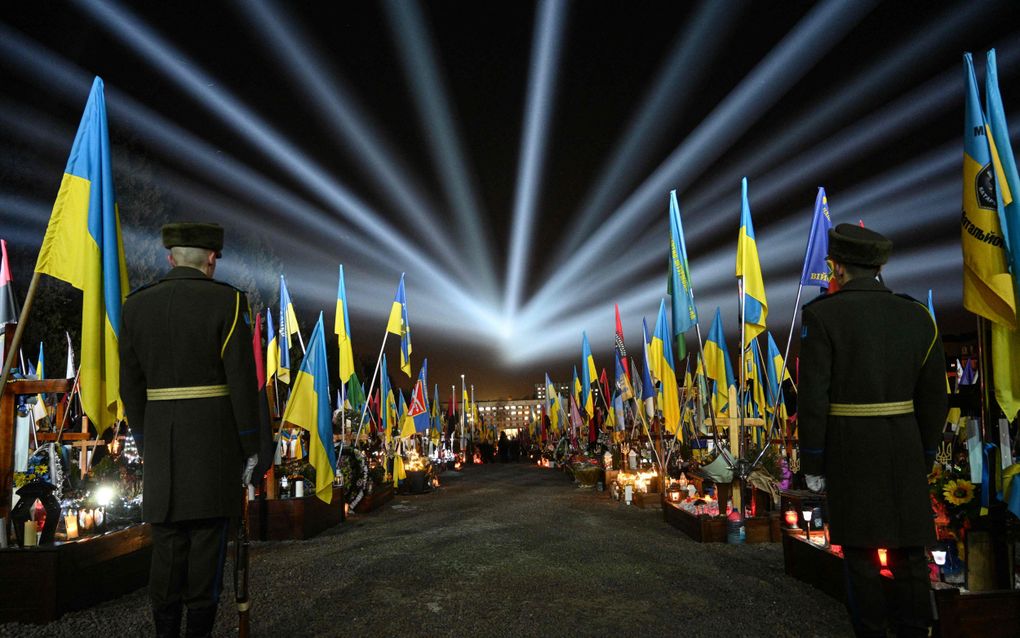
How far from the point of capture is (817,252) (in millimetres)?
8102

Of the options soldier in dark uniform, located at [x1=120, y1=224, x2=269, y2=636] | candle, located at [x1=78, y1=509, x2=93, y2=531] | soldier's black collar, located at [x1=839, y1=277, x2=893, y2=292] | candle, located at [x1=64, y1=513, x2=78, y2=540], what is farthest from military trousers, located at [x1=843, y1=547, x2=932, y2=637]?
candle, located at [x1=78, y1=509, x2=93, y2=531]

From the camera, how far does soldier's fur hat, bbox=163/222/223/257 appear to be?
12.8ft

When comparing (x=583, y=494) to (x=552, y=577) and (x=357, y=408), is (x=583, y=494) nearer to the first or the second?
(x=357, y=408)

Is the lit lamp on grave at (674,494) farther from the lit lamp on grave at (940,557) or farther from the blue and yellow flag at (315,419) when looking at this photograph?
the lit lamp on grave at (940,557)

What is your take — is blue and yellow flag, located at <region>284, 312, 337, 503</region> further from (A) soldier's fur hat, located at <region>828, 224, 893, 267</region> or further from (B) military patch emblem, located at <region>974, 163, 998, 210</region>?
(B) military patch emblem, located at <region>974, 163, 998, 210</region>

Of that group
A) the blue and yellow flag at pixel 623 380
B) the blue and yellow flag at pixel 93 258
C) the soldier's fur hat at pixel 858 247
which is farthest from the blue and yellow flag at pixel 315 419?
the blue and yellow flag at pixel 623 380

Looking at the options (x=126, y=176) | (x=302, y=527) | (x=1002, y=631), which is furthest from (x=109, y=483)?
(x=126, y=176)

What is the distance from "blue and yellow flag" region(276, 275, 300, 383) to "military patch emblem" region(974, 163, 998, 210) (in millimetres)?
11145

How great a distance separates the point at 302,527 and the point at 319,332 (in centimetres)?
284

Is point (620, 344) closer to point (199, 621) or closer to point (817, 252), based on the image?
point (817, 252)

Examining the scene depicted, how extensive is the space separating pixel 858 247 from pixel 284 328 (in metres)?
11.7

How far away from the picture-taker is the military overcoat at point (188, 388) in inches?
146

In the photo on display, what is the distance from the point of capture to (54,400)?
17594 millimetres

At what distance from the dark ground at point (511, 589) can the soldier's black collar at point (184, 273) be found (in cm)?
277
